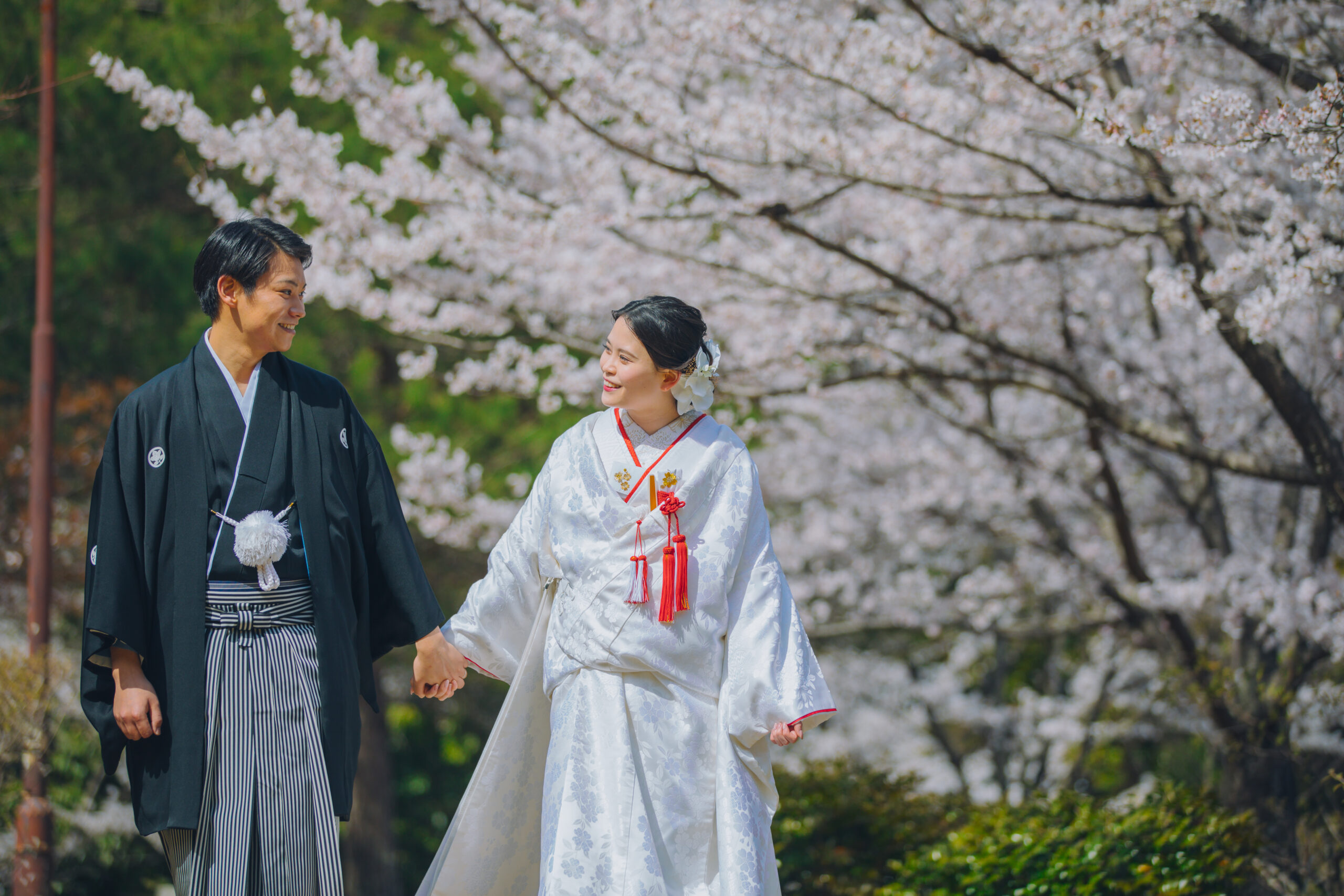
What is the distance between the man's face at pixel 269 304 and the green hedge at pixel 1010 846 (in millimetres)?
2639

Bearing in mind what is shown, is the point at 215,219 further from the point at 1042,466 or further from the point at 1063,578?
the point at 1063,578

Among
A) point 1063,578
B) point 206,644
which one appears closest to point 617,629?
point 206,644

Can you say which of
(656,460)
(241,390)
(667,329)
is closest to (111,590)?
(241,390)

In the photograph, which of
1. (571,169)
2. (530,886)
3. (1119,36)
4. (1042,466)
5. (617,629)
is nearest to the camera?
(617,629)

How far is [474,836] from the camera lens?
2.69 meters

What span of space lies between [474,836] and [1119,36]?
3.03 metres

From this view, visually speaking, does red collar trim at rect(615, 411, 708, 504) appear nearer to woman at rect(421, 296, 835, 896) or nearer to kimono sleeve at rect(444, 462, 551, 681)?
woman at rect(421, 296, 835, 896)

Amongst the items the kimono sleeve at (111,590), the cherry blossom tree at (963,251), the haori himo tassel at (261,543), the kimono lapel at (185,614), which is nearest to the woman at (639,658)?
the haori himo tassel at (261,543)

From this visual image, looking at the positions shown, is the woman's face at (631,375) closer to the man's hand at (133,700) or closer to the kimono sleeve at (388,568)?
the kimono sleeve at (388,568)

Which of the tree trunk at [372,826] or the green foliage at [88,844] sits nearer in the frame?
the green foliage at [88,844]

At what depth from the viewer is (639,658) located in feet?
8.30

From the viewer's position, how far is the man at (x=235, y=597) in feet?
7.54

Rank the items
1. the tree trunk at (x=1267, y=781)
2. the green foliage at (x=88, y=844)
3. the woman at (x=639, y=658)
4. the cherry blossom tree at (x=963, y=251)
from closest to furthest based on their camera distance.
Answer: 1. the woman at (x=639, y=658)
2. the cherry blossom tree at (x=963, y=251)
3. the tree trunk at (x=1267, y=781)
4. the green foliage at (x=88, y=844)

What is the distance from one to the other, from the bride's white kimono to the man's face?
732mm
